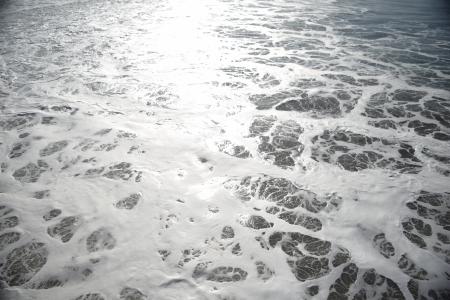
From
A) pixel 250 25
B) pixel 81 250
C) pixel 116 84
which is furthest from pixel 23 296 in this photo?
pixel 250 25

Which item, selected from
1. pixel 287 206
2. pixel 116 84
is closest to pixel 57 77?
pixel 116 84

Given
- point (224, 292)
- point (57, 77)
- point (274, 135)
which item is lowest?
point (224, 292)

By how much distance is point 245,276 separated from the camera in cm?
382

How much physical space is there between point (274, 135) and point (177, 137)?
1.80m

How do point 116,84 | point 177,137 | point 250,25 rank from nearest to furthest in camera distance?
1. point 177,137
2. point 116,84
3. point 250,25

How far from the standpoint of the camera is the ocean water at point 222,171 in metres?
3.83

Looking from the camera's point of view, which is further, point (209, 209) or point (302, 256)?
point (209, 209)

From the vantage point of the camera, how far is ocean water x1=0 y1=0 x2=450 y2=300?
3.83 meters

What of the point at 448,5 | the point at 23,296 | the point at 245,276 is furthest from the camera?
the point at 448,5

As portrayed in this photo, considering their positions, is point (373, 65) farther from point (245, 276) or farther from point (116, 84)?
point (245, 276)

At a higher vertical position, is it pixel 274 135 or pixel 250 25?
pixel 250 25

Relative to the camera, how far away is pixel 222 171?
532 centimetres

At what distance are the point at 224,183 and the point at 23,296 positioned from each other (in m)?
2.84

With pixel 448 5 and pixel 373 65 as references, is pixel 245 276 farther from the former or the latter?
pixel 448 5
